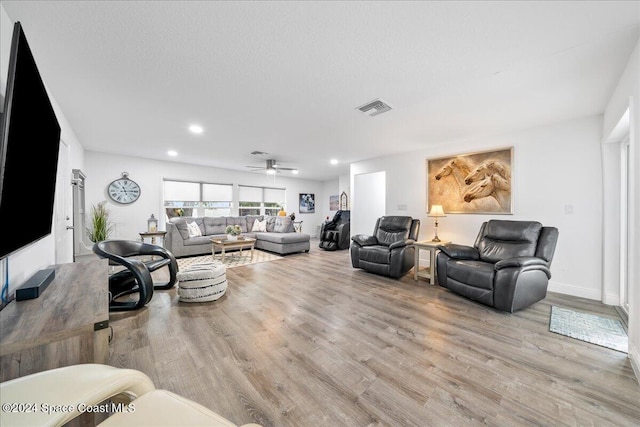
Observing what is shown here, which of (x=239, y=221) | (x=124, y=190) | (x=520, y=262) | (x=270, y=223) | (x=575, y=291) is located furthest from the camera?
(x=270, y=223)

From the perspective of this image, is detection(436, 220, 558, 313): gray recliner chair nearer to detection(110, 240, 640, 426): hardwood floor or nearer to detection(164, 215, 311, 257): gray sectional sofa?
detection(110, 240, 640, 426): hardwood floor

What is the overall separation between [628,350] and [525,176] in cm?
244

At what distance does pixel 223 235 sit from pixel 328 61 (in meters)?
5.18

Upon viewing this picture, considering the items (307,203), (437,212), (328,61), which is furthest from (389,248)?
(307,203)

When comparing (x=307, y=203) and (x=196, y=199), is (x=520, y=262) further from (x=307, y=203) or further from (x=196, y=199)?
(x=307, y=203)

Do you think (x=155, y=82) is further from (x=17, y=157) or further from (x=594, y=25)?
(x=594, y=25)

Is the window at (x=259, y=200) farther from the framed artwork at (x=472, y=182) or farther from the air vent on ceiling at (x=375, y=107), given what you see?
the air vent on ceiling at (x=375, y=107)

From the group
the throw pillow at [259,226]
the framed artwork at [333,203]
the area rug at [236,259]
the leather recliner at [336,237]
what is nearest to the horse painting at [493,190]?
the leather recliner at [336,237]

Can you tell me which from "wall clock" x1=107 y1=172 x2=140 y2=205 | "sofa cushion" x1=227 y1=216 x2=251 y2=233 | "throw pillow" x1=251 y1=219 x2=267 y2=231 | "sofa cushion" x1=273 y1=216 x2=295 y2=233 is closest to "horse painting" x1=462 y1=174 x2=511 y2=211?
"sofa cushion" x1=273 y1=216 x2=295 y2=233

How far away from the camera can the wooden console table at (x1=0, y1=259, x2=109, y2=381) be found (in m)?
0.92

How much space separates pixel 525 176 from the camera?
355 centimetres

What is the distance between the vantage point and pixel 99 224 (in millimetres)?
4898

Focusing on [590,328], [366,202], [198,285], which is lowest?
[590,328]

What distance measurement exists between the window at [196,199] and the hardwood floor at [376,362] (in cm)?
415
